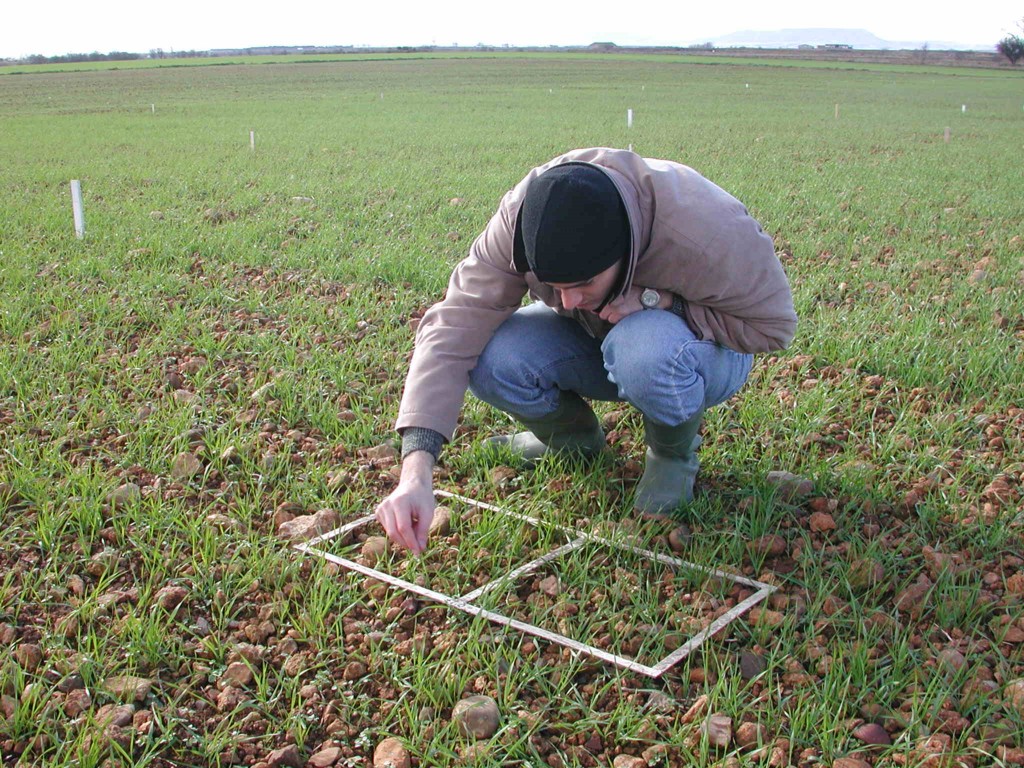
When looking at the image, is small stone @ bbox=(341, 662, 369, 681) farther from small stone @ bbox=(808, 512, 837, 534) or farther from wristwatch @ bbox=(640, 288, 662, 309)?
small stone @ bbox=(808, 512, 837, 534)

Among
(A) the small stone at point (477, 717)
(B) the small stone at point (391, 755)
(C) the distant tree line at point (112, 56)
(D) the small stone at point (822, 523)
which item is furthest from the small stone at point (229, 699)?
(C) the distant tree line at point (112, 56)

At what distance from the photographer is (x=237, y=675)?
2.00 metres

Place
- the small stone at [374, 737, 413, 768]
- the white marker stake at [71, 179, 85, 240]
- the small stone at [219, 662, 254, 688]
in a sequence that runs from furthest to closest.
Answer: the white marker stake at [71, 179, 85, 240]
the small stone at [219, 662, 254, 688]
the small stone at [374, 737, 413, 768]

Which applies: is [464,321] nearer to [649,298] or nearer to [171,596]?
[649,298]

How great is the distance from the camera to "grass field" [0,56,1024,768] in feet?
6.12

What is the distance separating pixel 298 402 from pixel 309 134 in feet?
36.2

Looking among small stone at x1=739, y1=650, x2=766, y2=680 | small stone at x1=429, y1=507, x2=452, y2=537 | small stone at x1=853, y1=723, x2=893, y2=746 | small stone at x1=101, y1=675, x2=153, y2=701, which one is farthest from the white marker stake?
small stone at x1=853, y1=723, x2=893, y2=746

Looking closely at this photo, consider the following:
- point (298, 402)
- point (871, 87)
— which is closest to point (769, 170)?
point (298, 402)

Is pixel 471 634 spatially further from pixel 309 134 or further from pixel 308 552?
pixel 309 134

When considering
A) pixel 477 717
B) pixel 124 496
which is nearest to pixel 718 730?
pixel 477 717

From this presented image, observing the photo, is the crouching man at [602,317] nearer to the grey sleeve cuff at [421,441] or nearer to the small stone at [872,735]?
the grey sleeve cuff at [421,441]

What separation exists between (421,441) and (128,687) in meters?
0.79

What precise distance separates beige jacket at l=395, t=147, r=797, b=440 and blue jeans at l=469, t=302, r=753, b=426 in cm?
8

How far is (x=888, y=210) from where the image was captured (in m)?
7.56
